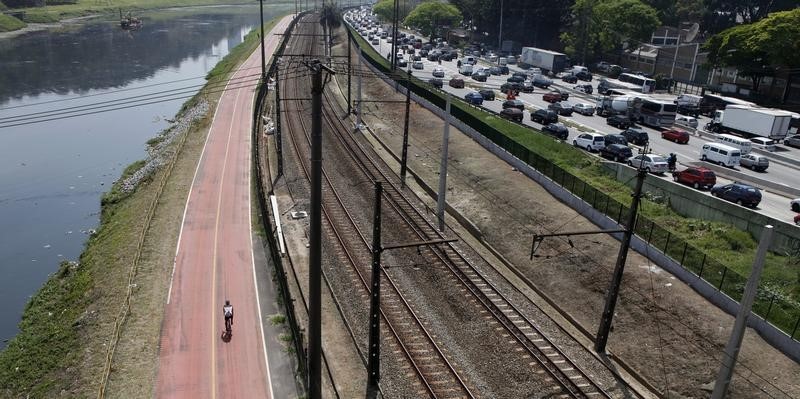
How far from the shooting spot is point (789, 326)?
22141mm

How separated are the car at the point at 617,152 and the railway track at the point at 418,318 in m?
15.9

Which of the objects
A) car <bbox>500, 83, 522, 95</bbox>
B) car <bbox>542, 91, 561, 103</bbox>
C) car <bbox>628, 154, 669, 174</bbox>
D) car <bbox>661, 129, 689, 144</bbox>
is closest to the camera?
car <bbox>628, 154, 669, 174</bbox>

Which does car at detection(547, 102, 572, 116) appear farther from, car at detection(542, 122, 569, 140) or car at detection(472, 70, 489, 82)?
car at detection(472, 70, 489, 82)

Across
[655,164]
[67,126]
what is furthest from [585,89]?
[67,126]

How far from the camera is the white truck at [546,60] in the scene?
296 ft

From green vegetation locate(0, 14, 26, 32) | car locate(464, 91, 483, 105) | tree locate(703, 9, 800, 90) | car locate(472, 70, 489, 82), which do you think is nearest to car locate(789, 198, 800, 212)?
car locate(464, 91, 483, 105)

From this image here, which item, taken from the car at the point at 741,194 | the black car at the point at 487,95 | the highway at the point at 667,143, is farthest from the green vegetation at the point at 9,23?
the car at the point at 741,194

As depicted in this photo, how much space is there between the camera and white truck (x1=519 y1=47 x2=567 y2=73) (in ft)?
296

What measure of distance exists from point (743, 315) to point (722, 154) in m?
32.9

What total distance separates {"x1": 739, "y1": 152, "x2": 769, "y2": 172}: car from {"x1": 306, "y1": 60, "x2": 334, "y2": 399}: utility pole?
1538 inches

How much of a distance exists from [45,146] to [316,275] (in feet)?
175

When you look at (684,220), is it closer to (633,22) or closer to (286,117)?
(286,117)

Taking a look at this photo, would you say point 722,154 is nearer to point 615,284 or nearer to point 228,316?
point 615,284

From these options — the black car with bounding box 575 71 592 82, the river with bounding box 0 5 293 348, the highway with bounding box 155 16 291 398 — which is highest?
the black car with bounding box 575 71 592 82
